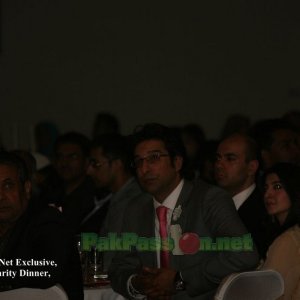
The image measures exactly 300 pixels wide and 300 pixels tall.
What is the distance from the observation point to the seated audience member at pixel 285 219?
4.07 meters

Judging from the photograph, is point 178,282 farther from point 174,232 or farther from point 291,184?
point 291,184

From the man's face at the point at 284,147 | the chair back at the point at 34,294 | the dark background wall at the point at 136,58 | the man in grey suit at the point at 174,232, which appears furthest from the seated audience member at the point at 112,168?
the dark background wall at the point at 136,58

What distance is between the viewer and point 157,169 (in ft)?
14.4

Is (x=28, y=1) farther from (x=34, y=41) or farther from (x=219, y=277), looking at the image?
(x=219, y=277)

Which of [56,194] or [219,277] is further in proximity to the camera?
[56,194]

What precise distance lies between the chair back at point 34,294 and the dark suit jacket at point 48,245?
28 cm

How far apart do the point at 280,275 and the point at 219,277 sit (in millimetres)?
464

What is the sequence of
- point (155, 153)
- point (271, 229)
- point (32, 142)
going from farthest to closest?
point (32, 142) < point (271, 229) < point (155, 153)

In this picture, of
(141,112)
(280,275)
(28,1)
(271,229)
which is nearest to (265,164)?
(271,229)

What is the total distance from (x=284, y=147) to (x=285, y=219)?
1400 mm

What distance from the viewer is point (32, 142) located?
1017 centimetres

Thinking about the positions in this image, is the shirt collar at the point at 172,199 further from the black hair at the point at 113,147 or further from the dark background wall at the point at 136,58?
the dark background wall at the point at 136,58

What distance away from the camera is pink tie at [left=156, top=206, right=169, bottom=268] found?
14.1ft

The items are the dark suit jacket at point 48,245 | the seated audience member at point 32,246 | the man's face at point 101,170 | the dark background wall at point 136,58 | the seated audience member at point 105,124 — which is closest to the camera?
the seated audience member at point 32,246
